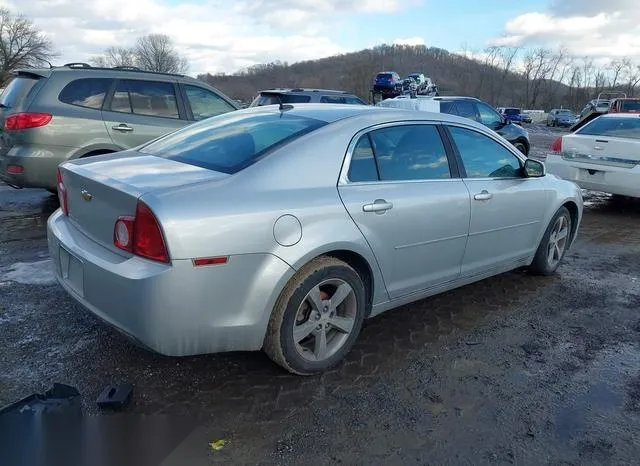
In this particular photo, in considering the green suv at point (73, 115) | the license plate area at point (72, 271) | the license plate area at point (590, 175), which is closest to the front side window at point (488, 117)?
the license plate area at point (590, 175)

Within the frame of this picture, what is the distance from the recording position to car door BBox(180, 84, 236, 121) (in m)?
7.38

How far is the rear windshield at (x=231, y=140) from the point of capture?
3.07 metres

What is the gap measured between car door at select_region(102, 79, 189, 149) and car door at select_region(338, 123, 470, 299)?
14.0ft

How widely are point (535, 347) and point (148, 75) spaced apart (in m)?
5.85

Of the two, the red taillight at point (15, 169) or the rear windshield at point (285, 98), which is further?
the rear windshield at point (285, 98)

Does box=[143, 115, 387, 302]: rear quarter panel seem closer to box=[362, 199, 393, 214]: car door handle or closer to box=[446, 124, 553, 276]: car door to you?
box=[362, 199, 393, 214]: car door handle

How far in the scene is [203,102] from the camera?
24.6 feet

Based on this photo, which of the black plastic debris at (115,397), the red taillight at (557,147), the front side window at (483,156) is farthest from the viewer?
the red taillight at (557,147)

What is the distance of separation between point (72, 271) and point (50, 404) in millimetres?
776

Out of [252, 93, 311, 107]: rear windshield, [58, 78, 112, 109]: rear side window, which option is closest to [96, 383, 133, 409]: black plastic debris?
[58, 78, 112, 109]: rear side window

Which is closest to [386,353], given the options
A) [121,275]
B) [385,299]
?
[385,299]

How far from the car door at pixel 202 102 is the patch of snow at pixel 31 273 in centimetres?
327

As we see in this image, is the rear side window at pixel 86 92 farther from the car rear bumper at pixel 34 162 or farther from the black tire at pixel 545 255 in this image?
the black tire at pixel 545 255

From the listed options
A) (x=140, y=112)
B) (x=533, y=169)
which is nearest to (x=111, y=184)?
(x=533, y=169)
